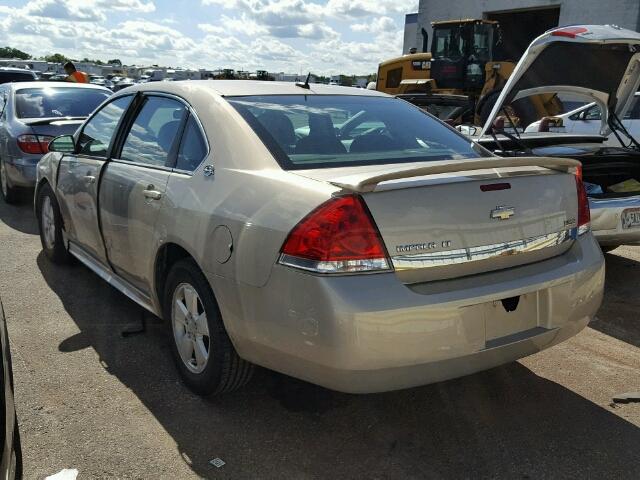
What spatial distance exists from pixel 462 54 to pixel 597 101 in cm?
965

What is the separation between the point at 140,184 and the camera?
11.8 feet

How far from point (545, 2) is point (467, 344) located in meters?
31.6

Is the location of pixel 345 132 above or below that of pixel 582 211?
above

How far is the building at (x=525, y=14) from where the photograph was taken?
27.0m

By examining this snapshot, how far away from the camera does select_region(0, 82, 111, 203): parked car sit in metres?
7.50

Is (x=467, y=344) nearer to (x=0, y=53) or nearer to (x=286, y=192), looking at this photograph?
(x=286, y=192)

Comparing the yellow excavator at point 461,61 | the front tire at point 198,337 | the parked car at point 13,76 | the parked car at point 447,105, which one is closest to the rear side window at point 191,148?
the front tire at point 198,337

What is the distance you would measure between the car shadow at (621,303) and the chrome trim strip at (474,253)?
1593mm

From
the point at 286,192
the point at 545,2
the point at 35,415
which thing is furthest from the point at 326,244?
the point at 545,2

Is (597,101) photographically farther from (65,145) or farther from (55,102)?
(55,102)

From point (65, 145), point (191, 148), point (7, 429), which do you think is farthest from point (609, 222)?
point (7, 429)

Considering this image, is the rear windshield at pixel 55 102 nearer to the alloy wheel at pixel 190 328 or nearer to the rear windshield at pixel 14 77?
the alloy wheel at pixel 190 328

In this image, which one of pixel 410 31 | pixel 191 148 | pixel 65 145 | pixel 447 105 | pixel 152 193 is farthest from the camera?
pixel 410 31

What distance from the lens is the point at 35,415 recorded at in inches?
120
